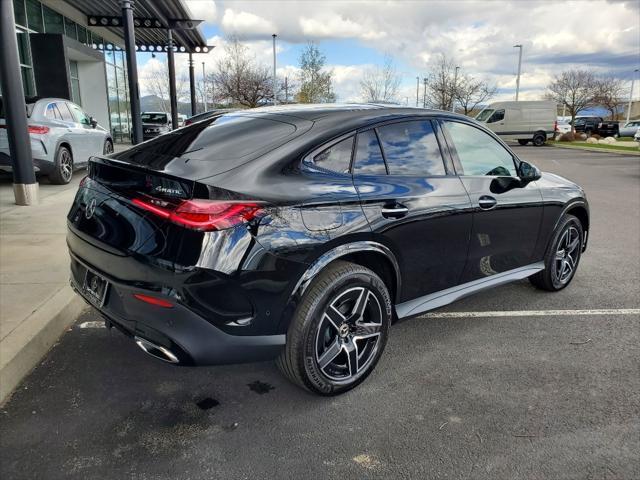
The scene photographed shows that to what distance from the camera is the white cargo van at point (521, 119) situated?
1192 inches

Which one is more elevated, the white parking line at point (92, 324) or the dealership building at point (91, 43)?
the dealership building at point (91, 43)

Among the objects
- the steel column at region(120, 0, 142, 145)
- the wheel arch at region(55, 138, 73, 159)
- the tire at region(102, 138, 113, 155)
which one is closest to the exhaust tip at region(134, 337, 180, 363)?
the wheel arch at region(55, 138, 73, 159)

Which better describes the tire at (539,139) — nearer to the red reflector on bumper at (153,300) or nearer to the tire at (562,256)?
the tire at (562,256)

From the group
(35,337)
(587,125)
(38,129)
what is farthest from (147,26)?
(587,125)

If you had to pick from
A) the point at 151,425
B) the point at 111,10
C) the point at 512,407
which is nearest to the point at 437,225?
the point at 512,407

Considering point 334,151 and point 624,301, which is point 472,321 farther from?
point 334,151

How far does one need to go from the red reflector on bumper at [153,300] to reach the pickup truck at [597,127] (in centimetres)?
4509

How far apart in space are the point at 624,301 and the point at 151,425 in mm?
4115

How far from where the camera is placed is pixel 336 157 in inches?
120

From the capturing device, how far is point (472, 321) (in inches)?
166

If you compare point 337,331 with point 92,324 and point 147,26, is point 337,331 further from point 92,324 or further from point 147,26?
point 147,26

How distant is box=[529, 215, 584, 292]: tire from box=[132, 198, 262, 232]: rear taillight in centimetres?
313

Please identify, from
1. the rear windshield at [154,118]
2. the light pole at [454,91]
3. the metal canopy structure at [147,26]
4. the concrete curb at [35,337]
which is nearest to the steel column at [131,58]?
the metal canopy structure at [147,26]

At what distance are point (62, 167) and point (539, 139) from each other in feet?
92.3
